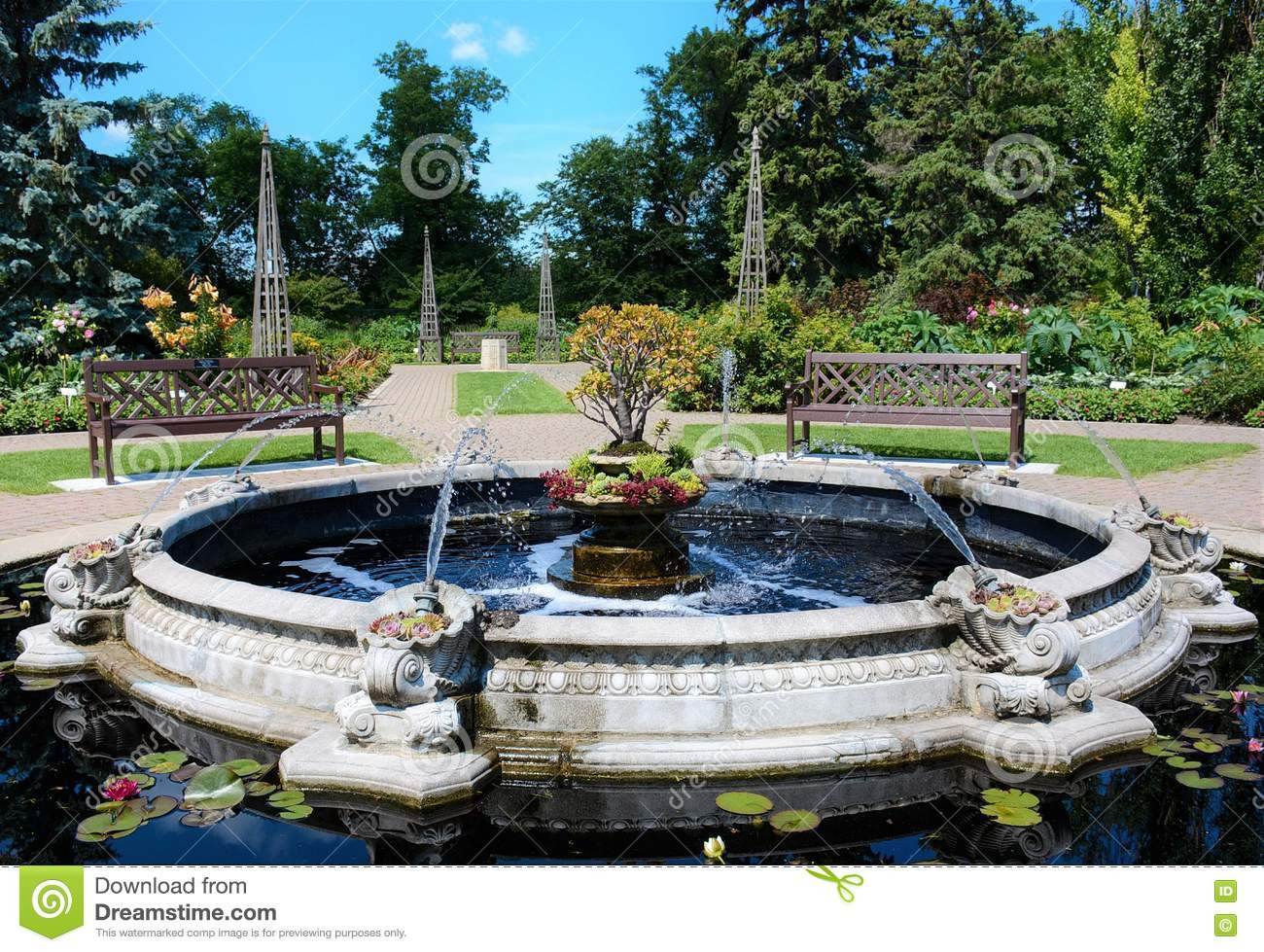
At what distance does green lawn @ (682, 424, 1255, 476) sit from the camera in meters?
10.8

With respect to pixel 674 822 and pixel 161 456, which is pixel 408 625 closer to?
pixel 674 822

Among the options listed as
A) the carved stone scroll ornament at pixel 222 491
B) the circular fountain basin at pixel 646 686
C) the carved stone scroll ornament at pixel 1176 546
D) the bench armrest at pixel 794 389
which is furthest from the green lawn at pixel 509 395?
the circular fountain basin at pixel 646 686

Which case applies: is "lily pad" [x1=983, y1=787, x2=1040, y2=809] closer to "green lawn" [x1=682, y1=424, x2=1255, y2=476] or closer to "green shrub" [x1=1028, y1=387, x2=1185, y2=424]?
"green lawn" [x1=682, y1=424, x2=1255, y2=476]

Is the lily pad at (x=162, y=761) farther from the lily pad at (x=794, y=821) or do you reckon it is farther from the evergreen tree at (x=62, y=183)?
the evergreen tree at (x=62, y=183)

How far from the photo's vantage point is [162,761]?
12.8 ft

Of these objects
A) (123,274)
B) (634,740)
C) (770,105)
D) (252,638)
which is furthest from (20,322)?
(770,105)

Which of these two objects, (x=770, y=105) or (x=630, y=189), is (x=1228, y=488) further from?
(x=630, y=189)

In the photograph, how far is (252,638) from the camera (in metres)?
4.29

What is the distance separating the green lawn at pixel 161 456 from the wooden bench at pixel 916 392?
15.8 feet

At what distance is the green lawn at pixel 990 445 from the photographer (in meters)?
10.8

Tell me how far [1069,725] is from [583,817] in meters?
1.94

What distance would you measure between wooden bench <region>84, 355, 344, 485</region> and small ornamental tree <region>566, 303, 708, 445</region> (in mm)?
4012

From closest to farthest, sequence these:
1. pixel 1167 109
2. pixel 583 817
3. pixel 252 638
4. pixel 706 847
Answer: pixel 706 847 < pixel 583 817 < pixel 252 638 < pixel 1167 109

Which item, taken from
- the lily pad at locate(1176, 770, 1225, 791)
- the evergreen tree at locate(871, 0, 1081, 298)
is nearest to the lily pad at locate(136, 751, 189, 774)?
the lily pad at locate(1176, 770, 1225, 791)
